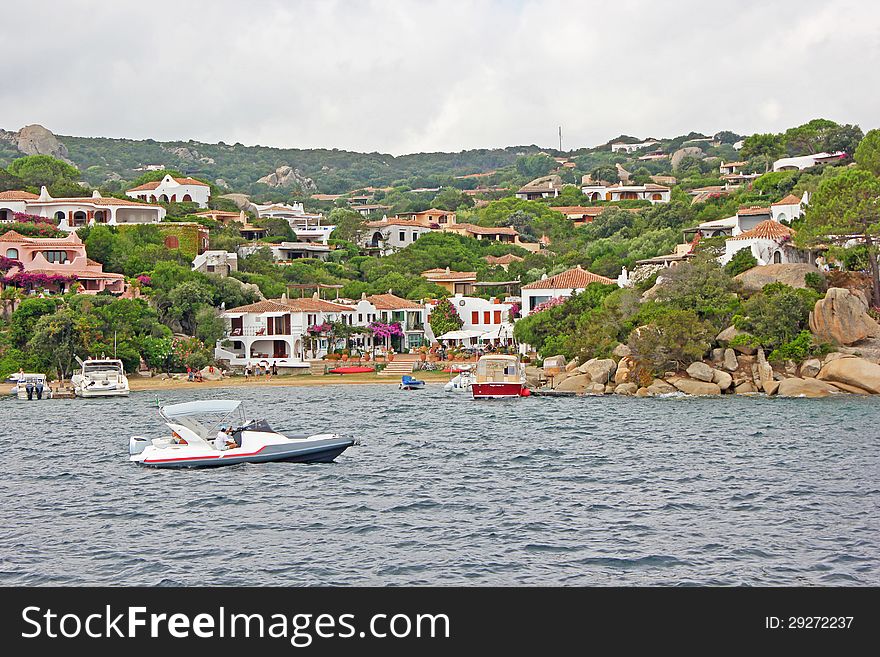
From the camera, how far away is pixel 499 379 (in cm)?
6519

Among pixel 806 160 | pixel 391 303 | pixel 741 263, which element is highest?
pixel 806 160

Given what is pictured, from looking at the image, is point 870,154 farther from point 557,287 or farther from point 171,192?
point 171,192

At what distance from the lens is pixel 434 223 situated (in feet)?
438

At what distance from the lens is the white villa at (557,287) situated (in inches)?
3334

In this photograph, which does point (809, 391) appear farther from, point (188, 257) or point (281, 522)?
point (188, 257)

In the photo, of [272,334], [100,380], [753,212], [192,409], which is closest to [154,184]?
[272,334]

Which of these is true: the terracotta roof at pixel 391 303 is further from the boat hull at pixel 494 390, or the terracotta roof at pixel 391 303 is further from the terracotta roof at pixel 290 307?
the boat hull at pixel 494 390

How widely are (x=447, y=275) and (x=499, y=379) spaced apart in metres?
38.6

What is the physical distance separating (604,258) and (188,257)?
1355 inches

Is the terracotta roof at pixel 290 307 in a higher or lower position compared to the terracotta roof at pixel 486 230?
lower

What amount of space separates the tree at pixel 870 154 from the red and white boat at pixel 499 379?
27514mm

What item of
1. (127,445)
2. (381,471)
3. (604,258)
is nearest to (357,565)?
(381,471)

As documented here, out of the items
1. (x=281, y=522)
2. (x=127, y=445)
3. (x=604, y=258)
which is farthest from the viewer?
(x=604, y=258)

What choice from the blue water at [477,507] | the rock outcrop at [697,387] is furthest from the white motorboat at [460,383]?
the blue water at [477,507]
